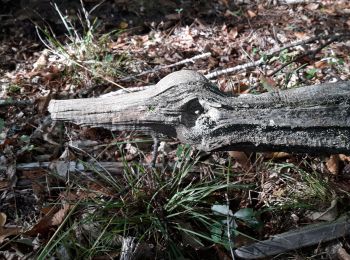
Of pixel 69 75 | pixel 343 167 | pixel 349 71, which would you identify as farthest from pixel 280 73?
pixel 69 75

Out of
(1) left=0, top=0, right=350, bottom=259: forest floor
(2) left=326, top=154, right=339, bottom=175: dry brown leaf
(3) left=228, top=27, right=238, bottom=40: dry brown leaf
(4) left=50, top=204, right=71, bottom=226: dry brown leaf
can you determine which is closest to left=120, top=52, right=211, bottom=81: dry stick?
(1) left=0, top=0, right=350, bottom=259: forest floor

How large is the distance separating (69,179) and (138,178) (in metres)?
0.46

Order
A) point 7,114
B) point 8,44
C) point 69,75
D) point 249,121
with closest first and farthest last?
point 249,121 → point 7,114 → point 69,75 → point 8,44

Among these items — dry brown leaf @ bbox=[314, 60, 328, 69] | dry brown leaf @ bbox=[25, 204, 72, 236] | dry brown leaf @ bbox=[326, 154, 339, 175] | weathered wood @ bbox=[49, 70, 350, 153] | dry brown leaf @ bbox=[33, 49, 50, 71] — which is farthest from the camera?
dry brown leaf @ bbox=[33, 49, 50, 71]

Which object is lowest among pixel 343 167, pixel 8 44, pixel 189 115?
pixel 343 167

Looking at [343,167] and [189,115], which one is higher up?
[189,115]

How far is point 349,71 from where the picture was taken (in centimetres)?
296

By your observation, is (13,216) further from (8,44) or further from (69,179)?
(8,44)

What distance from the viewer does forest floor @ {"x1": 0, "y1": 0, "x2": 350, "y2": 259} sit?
6.59 ft

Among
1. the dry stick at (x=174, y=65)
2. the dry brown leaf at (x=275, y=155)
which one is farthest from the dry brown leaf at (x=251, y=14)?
the dry brown leaf at (x=275, y=155)

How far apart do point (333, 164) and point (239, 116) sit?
908 mm

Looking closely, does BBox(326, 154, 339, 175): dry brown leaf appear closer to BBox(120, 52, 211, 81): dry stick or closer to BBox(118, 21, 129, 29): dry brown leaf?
BBox(120, 52, 211, 81): dry stick

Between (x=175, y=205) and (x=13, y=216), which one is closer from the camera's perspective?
(x=175, y=205)

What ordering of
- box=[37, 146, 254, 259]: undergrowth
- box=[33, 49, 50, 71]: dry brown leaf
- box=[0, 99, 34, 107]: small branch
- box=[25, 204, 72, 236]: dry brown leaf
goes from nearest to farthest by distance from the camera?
box=[37, 146, 254, 259]: undergrowth < box=[25, 204, 72, 236]: dry brown leaf < box=[0, 99, 34, 107]: small branch < box=[33, 49, 50, 71]: dry brown leaf
